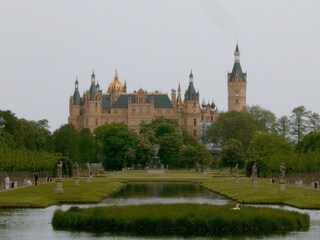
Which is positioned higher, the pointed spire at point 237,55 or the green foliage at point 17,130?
the pointed spire at point 237,55

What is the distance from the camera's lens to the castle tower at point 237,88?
619 ft

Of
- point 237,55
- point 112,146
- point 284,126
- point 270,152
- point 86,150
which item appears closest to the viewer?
point 270,152

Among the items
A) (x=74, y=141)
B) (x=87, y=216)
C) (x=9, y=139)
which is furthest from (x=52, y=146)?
(x=87, y=216)

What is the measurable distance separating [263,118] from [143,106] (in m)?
31.8

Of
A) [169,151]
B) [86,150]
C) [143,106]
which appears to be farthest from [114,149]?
Result: [143,106]

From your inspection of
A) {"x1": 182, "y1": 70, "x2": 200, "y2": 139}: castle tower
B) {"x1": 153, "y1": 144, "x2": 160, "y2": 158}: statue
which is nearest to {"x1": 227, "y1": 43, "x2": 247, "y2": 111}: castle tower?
{"x1": 182, "y1": 70, "x2": 200, "y2": 139}: castle tower

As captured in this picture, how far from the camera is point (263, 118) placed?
159625 millimetres

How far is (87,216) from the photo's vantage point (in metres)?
34.2

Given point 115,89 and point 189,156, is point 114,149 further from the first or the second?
point 115,89

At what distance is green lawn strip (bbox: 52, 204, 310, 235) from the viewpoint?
108 ft

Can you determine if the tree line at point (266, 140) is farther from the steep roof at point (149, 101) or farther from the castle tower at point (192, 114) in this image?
the steep roof at point (149, 101)

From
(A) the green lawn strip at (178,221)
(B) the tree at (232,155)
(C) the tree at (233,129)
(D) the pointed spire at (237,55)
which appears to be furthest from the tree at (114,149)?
(A) the green lawn strip at (178,221)

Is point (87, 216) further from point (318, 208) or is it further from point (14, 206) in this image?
point (318, 208)

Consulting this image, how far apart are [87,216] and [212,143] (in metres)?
131
